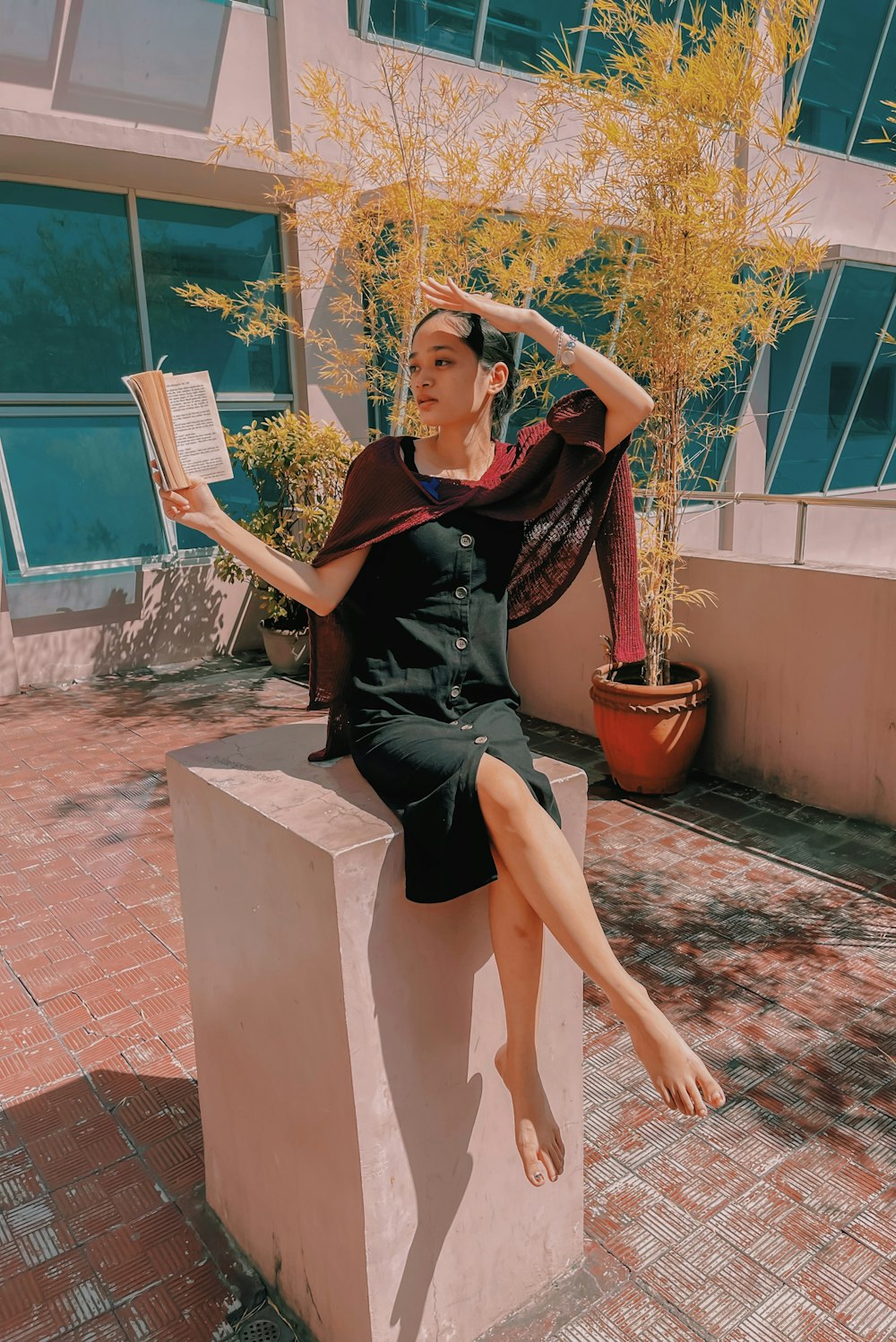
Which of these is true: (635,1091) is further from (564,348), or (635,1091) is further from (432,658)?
(564,348)

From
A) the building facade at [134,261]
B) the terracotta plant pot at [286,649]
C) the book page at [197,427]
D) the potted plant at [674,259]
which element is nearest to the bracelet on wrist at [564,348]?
the book page at [197,427]

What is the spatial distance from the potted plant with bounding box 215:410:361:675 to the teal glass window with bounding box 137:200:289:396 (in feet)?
2.57

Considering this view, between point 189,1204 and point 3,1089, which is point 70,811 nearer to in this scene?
point 3,1089

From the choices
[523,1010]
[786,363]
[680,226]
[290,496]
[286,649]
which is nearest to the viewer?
[523,1010]

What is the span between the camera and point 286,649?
7.46 meters

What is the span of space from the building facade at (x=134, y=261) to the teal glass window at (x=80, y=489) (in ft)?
0.05

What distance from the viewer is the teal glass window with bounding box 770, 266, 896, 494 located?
1180cm

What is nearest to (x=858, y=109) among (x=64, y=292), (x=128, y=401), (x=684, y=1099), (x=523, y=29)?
(x=523, y=29)

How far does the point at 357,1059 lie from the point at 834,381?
1216 centimetres

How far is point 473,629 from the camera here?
2.16m

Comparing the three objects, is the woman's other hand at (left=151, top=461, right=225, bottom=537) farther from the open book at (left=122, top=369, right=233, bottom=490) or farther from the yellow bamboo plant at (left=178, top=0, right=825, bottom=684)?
the yellow bamboo plant at (left=178, top=0, right=825, bottom=684)

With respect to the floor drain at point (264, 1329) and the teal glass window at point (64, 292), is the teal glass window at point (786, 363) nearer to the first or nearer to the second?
the teal glass window at point (64, 292)

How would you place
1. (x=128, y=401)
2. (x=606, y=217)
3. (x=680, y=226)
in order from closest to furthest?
(x=680, y=226), (x=606, y=217), (x=128, y=401)

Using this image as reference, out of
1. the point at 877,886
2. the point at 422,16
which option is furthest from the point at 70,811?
the point at 422,16
